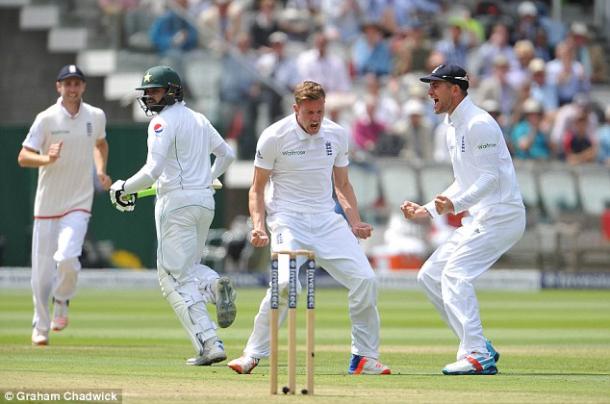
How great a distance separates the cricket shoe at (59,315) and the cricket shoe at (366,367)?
141 inches

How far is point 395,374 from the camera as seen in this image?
10062mm

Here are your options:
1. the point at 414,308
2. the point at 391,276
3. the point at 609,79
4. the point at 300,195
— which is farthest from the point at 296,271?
the point at 609,79

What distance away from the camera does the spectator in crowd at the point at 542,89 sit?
78.6 ft

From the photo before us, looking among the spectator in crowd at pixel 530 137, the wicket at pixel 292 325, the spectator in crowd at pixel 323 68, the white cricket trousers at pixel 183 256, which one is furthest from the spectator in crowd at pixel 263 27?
the wicket at pixel 292 325

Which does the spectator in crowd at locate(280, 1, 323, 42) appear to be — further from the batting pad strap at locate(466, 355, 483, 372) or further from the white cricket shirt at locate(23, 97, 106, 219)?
the batting pad strap at locate(466, 355, 483, 372)

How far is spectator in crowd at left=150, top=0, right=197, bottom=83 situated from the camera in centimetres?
2259

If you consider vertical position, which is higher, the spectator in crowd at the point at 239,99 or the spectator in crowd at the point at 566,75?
the spectator in crowd at the point at 566,75

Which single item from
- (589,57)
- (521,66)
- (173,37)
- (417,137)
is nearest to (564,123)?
(521,66)

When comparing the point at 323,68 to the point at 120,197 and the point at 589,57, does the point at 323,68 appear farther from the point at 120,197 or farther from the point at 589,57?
the point at 120,197

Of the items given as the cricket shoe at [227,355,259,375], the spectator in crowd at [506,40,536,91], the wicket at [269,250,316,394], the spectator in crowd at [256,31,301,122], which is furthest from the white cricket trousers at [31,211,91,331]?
the spectator in crowd at [506,40,536,91]

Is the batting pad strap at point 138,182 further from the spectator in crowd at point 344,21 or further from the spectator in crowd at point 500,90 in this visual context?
the spectator in crowd at point 344,21

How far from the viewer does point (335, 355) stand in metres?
11.8

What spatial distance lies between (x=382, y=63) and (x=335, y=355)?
12.9 meters

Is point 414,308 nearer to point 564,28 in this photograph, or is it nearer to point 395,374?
point 395,374
